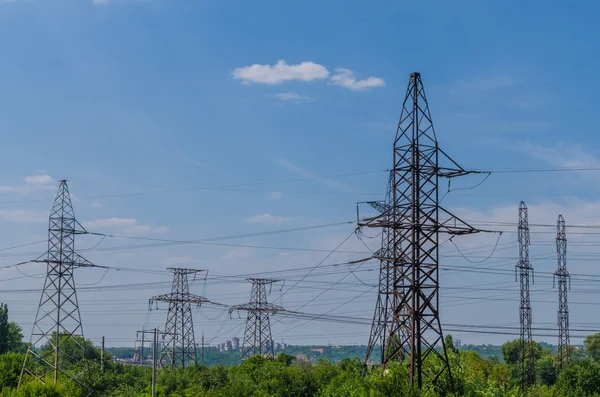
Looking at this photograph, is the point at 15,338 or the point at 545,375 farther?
the point at 15,338

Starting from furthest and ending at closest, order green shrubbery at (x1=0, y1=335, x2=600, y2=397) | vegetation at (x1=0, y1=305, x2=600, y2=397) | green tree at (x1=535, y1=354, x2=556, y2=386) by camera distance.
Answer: green tree at (x1=535, y1=354, x2=556, y2=386) < green shrubbery at (x1=0, y1=335, x2=600, y2=397) < vegetation at (x1=0, y1=305, x2=600, y2=397)

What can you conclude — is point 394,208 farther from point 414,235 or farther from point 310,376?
point 310,376

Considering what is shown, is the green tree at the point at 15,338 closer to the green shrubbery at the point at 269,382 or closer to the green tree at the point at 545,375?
the green shrubbery at the point at 269,382

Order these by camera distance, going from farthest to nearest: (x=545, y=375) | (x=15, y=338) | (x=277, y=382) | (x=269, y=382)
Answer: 1. (x=15, y=338)
2. (x=545, y=375)
3. (x=269, y=382)
4. (x=277, y=382)

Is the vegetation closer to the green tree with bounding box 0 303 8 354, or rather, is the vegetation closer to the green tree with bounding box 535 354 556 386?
the green tree with bounding box 535 354 556 386

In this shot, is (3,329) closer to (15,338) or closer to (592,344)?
(15,338)

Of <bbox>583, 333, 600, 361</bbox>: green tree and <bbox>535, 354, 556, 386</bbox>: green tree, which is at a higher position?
<bbox>583, 333, 600, 361</bbox>: green tree

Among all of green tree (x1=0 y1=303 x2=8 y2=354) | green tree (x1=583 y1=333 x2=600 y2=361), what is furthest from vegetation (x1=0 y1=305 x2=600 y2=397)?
green tree (x1=583 y1=333 x2=600 y2=361)

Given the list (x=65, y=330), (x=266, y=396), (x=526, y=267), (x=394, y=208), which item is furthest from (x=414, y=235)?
(x=526, y=267)

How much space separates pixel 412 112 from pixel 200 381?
47124 millimetres

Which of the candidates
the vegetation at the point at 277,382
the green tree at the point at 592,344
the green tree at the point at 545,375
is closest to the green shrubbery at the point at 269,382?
the vegetation at the point at 277,382

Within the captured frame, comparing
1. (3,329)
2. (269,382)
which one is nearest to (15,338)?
(3,329)

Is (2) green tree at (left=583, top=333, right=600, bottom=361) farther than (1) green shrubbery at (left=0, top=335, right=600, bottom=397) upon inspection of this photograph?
Yes

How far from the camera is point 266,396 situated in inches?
2457
